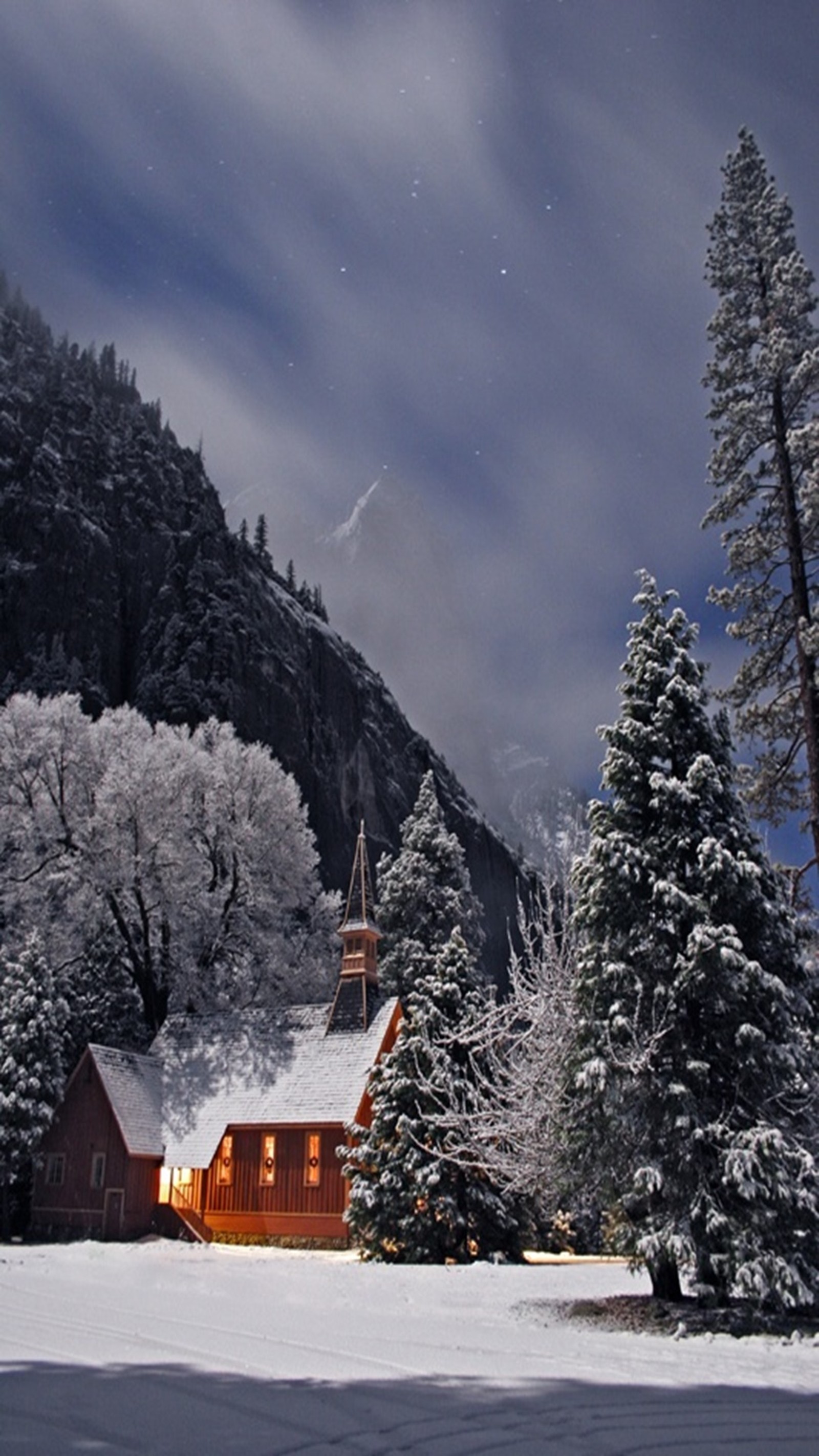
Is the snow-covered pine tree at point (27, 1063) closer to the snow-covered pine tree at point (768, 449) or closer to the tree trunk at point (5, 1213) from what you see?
the tree trunk at point (5, 1213)

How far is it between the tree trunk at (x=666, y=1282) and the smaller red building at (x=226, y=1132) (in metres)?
14.5

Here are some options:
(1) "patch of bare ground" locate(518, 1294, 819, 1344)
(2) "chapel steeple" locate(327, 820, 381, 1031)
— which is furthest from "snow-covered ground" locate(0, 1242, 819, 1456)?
(2) "chapel steeple" locate(327, 820, 381, 1031)

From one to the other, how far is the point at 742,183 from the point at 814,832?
14.4 meters

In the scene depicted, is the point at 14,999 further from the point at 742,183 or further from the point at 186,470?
the point at 186,470

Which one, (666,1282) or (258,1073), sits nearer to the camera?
(666,1282)

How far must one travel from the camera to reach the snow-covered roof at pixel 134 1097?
31.3 metres

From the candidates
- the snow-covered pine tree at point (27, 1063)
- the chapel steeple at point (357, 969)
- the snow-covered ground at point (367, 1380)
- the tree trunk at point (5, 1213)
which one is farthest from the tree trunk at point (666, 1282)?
the tree trunk at point (5, 1213)

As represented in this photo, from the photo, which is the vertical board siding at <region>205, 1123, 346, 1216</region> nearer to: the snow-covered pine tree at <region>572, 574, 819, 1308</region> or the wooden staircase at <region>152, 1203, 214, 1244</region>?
the wooden staircase at <region>152, 1203, 214, 1244</region>

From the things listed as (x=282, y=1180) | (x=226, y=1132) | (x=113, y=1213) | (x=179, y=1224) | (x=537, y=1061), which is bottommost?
(x=179, y=1224)

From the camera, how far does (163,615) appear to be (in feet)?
270

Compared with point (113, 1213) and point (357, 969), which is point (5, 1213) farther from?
point (357, 969)

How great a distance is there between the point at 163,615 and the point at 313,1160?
193 feet

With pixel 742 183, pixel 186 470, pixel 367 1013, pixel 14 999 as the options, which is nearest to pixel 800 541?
pixel 742 183

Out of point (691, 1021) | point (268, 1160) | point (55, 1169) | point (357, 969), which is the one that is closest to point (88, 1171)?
point (55, 1169)
